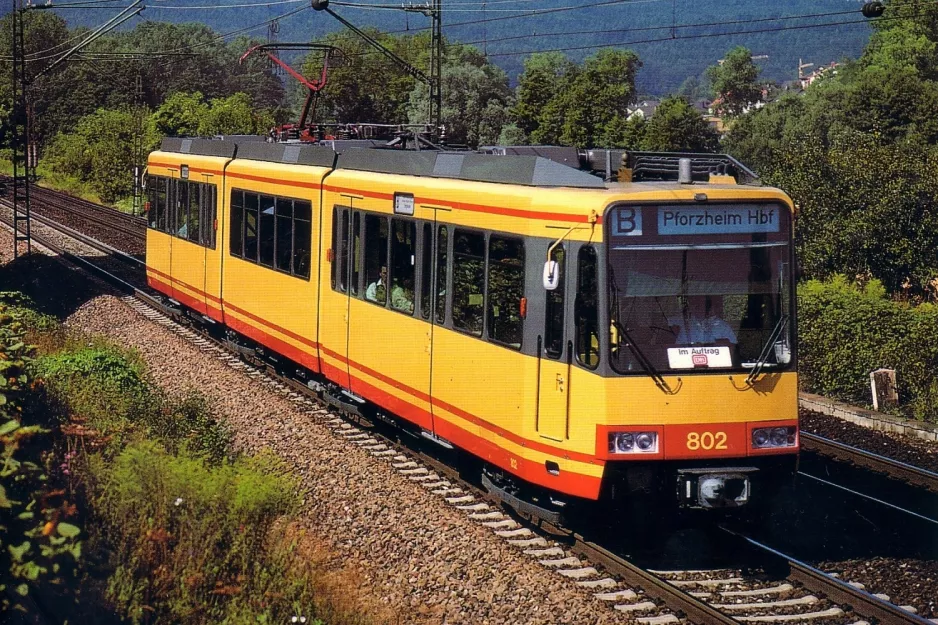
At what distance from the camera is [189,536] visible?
8.75 meters

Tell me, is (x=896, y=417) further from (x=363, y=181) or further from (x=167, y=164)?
(x=167, y=164)

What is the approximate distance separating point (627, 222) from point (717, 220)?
73cm

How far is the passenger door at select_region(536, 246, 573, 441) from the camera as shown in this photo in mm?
9234

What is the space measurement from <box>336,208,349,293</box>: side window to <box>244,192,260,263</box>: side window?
3175 millimetres

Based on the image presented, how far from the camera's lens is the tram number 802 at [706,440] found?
9.10 meters

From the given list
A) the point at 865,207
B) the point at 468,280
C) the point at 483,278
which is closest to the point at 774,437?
the point at 483,278

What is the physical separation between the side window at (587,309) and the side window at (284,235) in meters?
6.61

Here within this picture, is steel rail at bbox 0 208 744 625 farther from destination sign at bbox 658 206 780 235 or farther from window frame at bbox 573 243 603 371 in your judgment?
destination sign at bbox 658 206 780 235

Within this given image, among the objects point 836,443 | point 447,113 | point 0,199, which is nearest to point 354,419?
point 836,443

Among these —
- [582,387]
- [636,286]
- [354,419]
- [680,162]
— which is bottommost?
[354,419]

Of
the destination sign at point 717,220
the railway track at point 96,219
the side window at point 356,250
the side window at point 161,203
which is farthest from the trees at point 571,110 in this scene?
the destination sign at point 717,220

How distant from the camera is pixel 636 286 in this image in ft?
29.6

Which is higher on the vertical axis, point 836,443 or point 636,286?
point 636,286

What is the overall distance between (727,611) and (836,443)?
17.6ft
